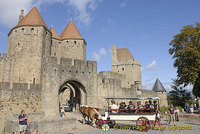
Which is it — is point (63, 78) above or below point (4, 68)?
below

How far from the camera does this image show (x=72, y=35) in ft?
87.4

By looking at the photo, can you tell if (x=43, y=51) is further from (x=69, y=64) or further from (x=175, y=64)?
(x=175, y=64)

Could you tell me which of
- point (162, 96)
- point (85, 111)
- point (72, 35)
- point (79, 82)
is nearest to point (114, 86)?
point (79, 82)

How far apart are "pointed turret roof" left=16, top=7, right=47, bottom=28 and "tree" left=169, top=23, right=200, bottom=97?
675 inches

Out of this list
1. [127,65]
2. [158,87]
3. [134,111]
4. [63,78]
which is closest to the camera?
[134,111]

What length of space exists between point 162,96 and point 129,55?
47.0ft

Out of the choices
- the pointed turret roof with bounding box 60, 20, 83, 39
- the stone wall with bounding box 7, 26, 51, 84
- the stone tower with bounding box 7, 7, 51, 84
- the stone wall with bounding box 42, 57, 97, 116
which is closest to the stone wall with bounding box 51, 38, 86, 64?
the pointed turret roof with bounding box 60, 20, 83, 39

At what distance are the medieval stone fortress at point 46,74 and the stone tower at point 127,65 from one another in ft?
34.0

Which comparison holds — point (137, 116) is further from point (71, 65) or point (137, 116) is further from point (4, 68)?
point (4, 68)

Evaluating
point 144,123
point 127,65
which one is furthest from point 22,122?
point 127,65

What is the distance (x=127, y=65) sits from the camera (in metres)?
39.0

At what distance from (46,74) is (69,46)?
45.5ft

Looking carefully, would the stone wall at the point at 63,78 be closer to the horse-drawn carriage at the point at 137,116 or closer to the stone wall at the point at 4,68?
the horse-drawn carriage at the point at 137,116

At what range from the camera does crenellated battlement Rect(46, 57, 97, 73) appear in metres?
13.2
